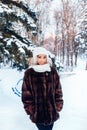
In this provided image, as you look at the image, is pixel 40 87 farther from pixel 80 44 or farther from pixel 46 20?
pixel 80 44

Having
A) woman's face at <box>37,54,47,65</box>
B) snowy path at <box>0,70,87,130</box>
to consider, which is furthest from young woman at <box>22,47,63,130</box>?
snowy path at <box>0,70,87,130</box>

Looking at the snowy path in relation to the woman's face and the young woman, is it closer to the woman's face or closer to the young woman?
the young woman

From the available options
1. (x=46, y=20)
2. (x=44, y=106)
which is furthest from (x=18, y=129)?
(x=46, y=20)

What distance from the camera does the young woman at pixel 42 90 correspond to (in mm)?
4988

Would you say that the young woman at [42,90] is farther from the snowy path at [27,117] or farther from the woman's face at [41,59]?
the snowy path at [27,117]

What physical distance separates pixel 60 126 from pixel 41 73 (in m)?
3.04

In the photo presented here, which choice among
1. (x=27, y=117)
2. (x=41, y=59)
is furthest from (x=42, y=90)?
(x=27, y=117)

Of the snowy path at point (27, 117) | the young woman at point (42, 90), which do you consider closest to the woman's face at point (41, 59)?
the young woman at point (42, 90)

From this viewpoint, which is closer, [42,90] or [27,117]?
[42,90]

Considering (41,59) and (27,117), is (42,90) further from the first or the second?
(27,117)

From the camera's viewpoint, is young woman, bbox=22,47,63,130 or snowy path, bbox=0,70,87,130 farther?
snowy path, bbox=0,70,87,130

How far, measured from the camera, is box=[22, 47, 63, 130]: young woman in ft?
16.4

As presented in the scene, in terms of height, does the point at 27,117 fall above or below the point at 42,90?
below

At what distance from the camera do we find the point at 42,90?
5027 millimetres
